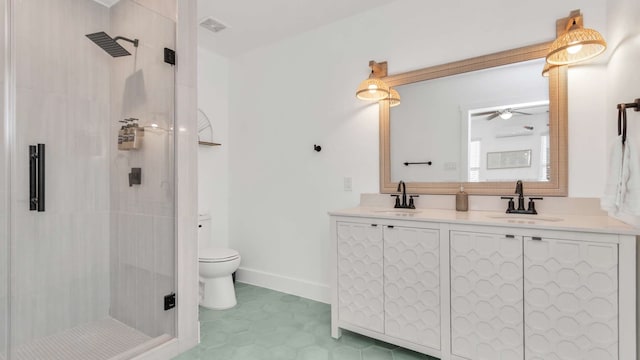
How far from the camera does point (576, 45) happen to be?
1642 millimetres

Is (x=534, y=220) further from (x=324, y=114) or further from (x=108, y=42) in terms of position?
(x=108, y=42)

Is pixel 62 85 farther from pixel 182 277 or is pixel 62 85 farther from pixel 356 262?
pixel 356 262

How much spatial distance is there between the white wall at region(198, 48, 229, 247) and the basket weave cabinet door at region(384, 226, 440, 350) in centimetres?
205

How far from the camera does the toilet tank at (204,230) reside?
3.01 m

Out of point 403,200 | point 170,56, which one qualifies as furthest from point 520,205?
point 170,56

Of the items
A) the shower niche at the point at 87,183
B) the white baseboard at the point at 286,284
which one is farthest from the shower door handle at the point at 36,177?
the white baseboard at the point at 286,284

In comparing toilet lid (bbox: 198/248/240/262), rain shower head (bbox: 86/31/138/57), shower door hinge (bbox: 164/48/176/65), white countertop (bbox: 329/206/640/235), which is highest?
rain shower head (bbox: 86/31/138/57)

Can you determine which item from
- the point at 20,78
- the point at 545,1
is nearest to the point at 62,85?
the point at 20,78

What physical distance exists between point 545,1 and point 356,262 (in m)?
2.04

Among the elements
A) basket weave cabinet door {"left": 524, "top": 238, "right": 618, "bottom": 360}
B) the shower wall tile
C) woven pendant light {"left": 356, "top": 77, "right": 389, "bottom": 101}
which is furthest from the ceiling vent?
basket weave cabinet door {"left": 524, "top": 238, "right": 618, "bottom": 360}

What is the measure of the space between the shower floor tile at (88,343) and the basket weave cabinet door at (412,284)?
1628 mm

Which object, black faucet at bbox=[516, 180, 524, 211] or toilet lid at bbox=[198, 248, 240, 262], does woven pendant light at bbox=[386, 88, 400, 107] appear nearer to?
black faucet at bbox=[516, 180, 524, 211]

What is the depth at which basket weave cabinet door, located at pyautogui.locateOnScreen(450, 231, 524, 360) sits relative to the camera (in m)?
1.56

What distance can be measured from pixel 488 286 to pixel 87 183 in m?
2.78
